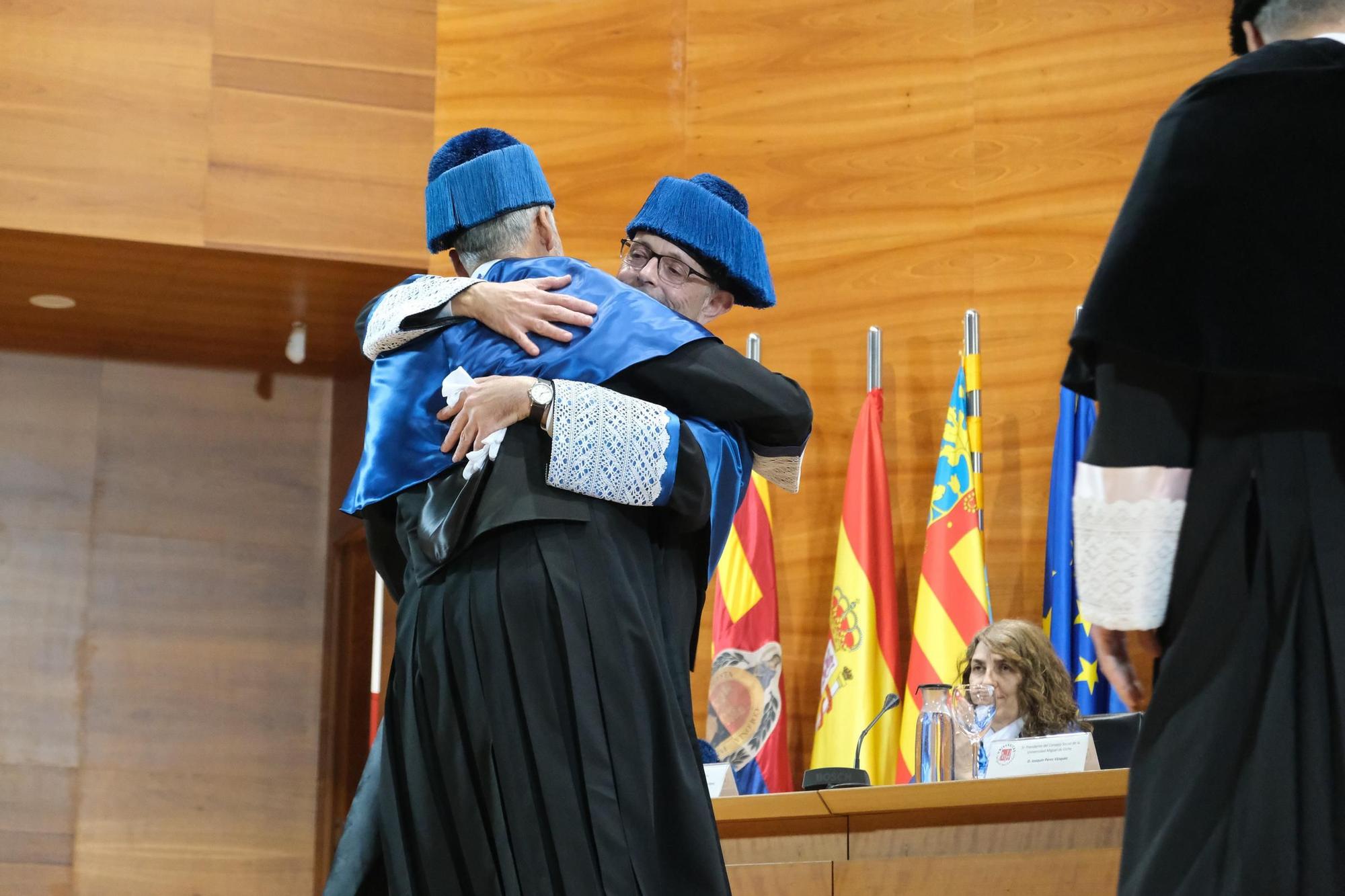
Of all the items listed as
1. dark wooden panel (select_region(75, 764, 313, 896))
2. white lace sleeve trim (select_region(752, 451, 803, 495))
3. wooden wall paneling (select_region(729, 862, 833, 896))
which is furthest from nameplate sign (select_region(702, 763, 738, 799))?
dark wooden panel (select_region(75, 764, 313, 896))

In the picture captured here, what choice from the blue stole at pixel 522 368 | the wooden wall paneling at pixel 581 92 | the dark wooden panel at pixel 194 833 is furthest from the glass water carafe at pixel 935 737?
the dark wooden panel at pixel 194 833

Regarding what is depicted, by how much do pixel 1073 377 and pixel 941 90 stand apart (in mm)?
4292

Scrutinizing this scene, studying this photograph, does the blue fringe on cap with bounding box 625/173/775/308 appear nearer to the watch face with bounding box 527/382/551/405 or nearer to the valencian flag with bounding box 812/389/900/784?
the watch face with bounding box 527/382/551/405

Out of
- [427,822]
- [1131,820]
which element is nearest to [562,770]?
[427,822]

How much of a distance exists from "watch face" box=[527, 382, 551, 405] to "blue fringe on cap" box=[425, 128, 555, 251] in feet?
1.08

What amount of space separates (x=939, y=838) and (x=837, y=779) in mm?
325

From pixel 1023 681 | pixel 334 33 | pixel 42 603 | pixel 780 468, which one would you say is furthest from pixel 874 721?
pixel 42 603

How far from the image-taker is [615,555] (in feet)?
6.34

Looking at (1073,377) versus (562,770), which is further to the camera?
(562,770)

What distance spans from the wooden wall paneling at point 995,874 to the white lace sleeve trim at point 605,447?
1.39 m

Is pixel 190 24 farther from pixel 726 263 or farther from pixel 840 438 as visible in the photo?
pixel 726 263

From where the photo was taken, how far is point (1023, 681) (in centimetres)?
404

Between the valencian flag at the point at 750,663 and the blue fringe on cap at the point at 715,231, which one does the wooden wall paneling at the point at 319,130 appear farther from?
the blue fringe on cap at the point at 715,231

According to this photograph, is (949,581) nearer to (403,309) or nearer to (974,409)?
(974,409)
